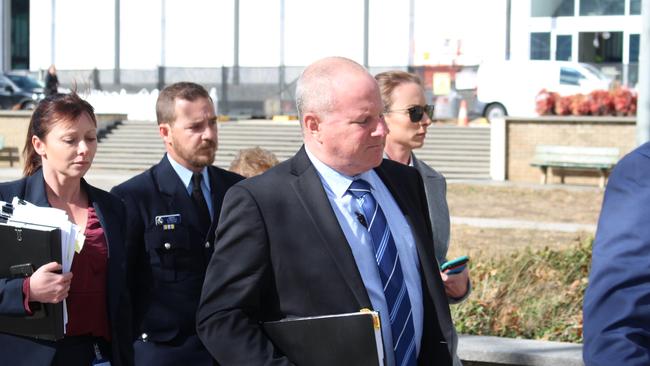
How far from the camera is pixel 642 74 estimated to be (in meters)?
7.75

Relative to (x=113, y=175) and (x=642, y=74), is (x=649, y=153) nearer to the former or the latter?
(x=642, y=74)

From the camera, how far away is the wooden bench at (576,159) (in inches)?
853

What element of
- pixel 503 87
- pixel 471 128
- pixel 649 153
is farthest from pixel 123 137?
pixel 649 153

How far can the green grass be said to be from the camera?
21.6ft

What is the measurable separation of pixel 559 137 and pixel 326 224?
2035 cm

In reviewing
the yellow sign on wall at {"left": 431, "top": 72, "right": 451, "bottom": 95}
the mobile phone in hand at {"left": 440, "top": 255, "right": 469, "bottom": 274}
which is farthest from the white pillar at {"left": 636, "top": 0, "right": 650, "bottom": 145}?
the yellow sign on wall at {"left": 431, "top": 72, "right": 451, "bottom": 95}

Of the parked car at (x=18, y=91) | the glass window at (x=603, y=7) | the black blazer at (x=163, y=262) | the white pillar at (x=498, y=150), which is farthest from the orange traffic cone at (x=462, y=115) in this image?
the black blazer at (x=163, y=262)

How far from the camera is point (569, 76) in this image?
33.9 meters

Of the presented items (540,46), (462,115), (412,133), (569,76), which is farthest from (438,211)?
(540,46)

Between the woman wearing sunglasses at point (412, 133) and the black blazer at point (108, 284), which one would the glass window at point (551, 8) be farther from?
the black blazer at point (108, 284)

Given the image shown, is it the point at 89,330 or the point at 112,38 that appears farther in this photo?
the point at 112,38

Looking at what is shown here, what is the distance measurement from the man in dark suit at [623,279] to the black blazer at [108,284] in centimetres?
215

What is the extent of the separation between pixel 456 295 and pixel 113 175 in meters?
21.5

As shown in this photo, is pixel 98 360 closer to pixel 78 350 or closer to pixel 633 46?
pixel 78 350
